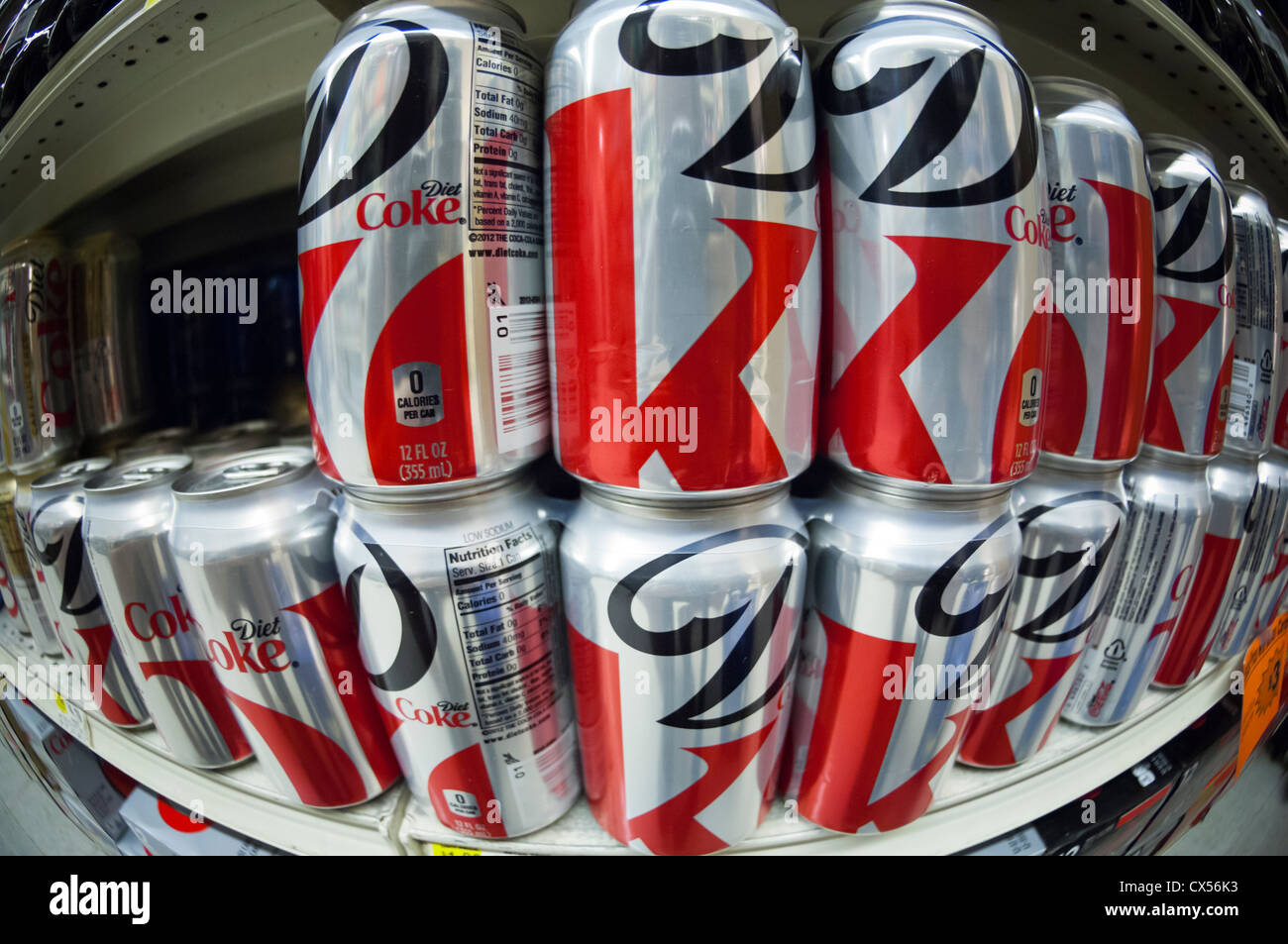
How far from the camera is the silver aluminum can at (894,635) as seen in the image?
22.2 inches

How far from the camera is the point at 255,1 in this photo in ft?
1.81

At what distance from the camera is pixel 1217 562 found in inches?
33.6

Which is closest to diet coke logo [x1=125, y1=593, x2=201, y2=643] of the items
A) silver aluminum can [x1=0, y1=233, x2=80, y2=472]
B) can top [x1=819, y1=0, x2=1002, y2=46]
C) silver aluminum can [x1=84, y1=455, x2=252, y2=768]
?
silver aluminum can [x1=84, y1=455, x2=252, y2=768]

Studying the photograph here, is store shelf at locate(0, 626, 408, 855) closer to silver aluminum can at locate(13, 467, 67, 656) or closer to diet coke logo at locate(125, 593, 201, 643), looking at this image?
silver aluminum can at locate(13, 467, 67, 656)

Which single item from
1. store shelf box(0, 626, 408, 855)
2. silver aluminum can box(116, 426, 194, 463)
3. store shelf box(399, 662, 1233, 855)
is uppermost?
silver aluminum can box(116, 426, 194, 463)

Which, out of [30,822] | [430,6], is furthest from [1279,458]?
[30,822]

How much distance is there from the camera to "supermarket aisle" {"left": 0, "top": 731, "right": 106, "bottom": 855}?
2.24 feet

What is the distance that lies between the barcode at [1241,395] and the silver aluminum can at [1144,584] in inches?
4.1

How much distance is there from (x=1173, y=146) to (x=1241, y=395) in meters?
0.36

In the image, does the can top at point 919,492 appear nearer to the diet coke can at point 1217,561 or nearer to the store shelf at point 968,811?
the store shelf at point 968,811

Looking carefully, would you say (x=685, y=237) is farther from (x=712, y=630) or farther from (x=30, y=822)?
(x=30, y=822)
